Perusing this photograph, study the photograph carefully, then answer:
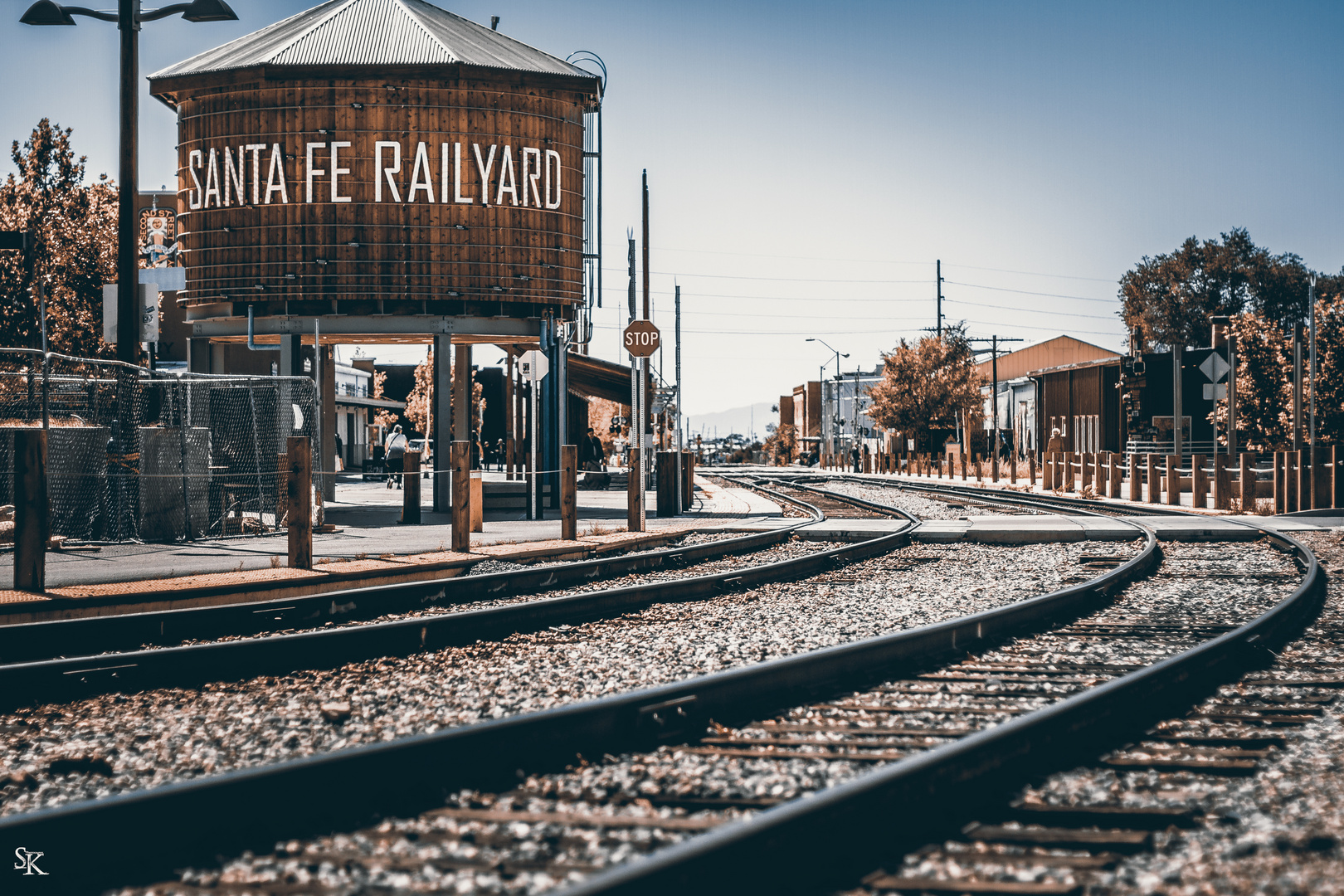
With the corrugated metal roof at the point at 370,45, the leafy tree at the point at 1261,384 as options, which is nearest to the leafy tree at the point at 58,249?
the corrugated metal roof at the point at 370,45

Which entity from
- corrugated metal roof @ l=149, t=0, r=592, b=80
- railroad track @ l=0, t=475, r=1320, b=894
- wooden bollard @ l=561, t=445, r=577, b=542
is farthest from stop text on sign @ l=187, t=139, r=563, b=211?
railroad track @ l=0, t=475, r=1320, b=894

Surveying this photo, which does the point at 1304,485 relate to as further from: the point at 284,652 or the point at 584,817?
the point at 584,817

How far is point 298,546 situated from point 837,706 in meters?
6.45

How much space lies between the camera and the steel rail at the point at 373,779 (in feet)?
11.4

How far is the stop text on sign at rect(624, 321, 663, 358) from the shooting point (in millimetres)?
19953

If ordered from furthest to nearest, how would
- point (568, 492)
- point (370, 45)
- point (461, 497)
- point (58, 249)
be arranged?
1. point (58, 249)
2. point (370, 45)
3. point (568, 492)
4. point (461, 497)

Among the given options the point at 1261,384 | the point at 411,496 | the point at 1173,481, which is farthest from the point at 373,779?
the point at 1261,384

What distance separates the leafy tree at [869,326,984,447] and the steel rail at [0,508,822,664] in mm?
55013

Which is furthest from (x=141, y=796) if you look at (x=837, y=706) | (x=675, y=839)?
(x=837, y=706)

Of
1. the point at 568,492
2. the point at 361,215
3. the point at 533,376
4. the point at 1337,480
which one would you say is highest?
the point at 361,215

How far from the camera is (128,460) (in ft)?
46.6

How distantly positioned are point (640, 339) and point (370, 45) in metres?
8.56

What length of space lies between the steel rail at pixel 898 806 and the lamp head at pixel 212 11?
38.5 ft

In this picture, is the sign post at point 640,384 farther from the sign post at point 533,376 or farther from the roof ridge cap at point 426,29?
the roof ridge cap at point 426,29
